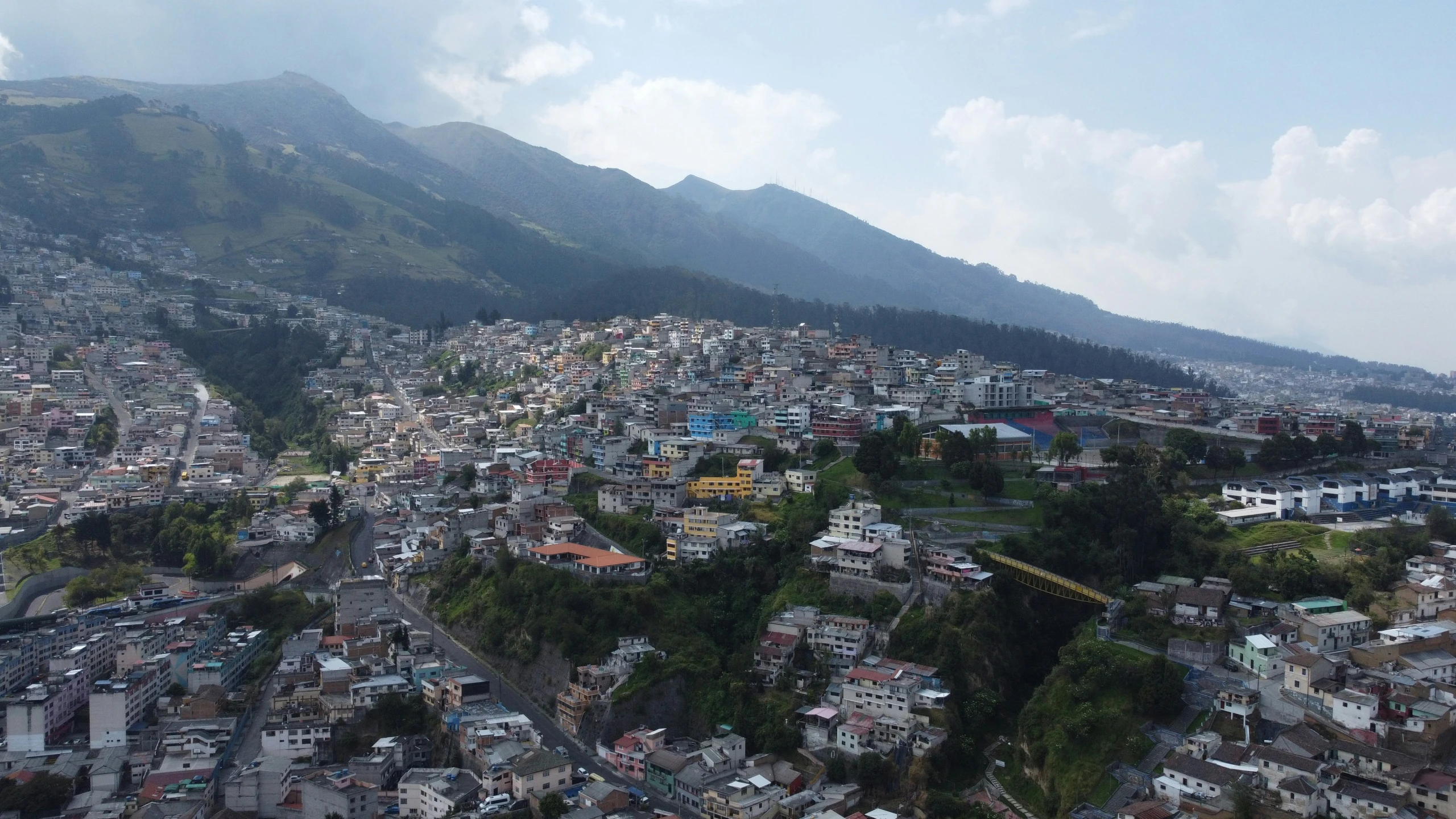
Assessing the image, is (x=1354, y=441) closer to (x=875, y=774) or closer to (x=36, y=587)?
(x=875, y=774)

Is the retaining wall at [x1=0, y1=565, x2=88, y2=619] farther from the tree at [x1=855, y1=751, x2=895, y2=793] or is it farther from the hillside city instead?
the tree at [x1=855, y1=751, x2=895, y2=793]

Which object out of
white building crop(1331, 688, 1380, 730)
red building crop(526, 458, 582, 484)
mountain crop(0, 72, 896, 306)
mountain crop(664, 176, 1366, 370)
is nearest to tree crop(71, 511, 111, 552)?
red building crop(526, 458, 582, 484)

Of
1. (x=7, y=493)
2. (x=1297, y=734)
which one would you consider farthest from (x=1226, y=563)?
(x=7, y=493)

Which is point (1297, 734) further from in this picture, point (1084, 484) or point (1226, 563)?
point (1084, 484)

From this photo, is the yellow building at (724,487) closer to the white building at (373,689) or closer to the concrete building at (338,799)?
the white building at (373,689)

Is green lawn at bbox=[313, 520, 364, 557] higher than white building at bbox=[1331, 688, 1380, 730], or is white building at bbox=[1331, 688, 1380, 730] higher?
white building at bbox=[1331, 688, 1380, 730]

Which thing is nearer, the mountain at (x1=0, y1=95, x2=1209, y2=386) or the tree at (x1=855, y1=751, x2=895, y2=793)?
the tree at (x1=855, y1=751, x2=895, y2=793)

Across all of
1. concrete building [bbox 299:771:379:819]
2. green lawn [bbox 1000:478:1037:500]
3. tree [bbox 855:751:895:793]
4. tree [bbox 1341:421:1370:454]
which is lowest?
concrete building [bbox 299:771:379:819]

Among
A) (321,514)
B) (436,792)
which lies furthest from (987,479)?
(321,514)
